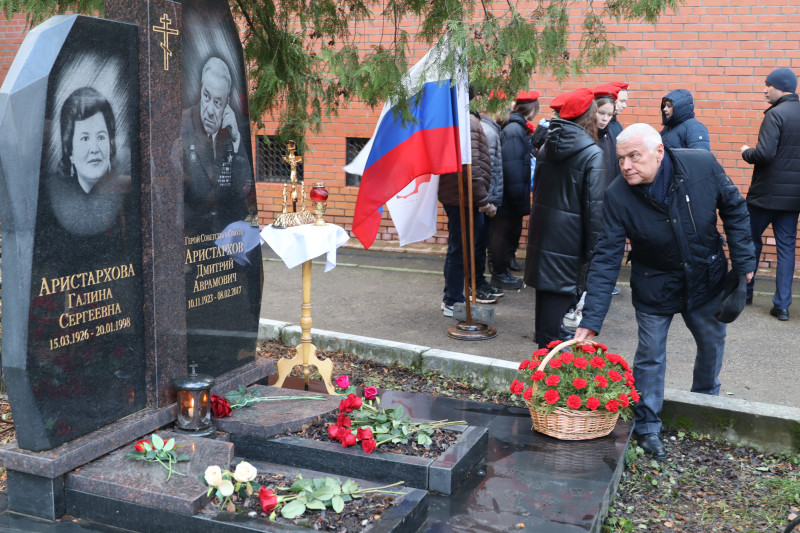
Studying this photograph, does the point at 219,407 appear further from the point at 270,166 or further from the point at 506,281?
the point at 270,166

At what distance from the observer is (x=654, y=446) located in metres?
4.47

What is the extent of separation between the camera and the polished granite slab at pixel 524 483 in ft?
11.4

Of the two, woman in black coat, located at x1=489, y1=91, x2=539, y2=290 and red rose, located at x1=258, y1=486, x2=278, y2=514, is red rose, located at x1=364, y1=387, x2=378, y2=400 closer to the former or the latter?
red rose, located at x1=258, y1=486, x2=278, y2=514

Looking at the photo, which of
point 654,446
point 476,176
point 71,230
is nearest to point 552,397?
point 654,446

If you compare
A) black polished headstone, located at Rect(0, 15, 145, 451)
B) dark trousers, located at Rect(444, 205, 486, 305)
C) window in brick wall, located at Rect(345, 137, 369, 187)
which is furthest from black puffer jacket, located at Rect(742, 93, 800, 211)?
black polished headstone, located at Rect(0, 15, 145, 451)

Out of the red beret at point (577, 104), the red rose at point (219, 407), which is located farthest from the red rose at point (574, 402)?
the red beret at point (577, 104)

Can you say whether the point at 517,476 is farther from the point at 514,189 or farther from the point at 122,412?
the point at 514,189

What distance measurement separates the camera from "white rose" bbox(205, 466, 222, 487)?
3.26 m

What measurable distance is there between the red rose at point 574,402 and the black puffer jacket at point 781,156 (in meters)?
4.14

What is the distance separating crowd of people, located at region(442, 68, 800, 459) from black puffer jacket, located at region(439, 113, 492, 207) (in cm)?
1

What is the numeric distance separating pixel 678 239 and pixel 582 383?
92cm

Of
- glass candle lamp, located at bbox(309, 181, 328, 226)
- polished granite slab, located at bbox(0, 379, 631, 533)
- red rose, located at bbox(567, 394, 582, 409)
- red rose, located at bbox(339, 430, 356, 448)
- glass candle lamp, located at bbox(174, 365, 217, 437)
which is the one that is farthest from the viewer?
glass candle lamp, located at bbox(309, 181, 328, 226)

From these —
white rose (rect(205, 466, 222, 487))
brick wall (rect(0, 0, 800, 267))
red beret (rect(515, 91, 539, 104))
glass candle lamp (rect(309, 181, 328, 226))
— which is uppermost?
brick wall (rect(0, 0, 800, 267))

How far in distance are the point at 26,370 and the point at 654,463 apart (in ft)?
10.6
